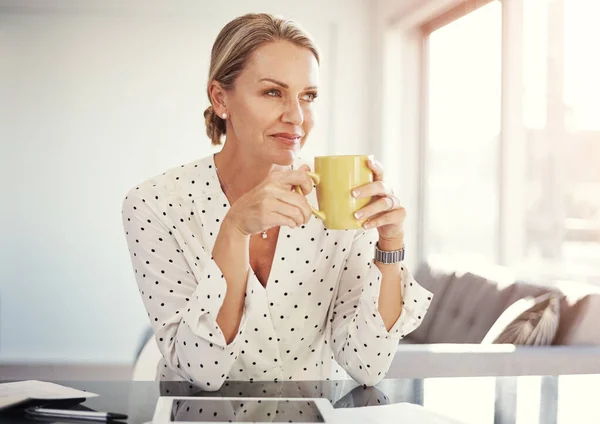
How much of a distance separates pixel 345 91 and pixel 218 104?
4176 millimetres

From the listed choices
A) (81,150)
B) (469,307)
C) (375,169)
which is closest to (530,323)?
(469,307)

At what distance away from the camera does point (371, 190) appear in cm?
101

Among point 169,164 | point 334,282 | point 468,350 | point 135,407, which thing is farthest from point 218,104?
point 169,164

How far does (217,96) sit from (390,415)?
2.60 feet

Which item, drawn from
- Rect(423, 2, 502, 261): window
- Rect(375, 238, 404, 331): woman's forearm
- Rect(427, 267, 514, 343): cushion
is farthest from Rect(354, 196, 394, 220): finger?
Rect(423, 2, 502, 261): window

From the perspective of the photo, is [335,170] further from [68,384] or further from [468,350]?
[468,350]

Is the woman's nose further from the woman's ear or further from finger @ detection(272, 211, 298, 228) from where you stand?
finger @ detection(272, 211, 298, 228)

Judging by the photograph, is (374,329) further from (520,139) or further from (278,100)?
(520,139)

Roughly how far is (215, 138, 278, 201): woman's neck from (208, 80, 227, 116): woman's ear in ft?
0.23

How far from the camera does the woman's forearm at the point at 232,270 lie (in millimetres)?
1136

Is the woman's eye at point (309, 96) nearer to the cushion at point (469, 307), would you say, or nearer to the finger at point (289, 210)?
the finger at point (289, 210)

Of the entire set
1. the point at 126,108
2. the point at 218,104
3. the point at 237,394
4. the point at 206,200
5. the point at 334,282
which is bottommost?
the point at 237,394

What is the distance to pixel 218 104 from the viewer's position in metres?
1.49

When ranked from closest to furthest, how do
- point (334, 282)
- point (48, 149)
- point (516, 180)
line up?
point (334, 282) < point (516, 180) < point (48, 149)
